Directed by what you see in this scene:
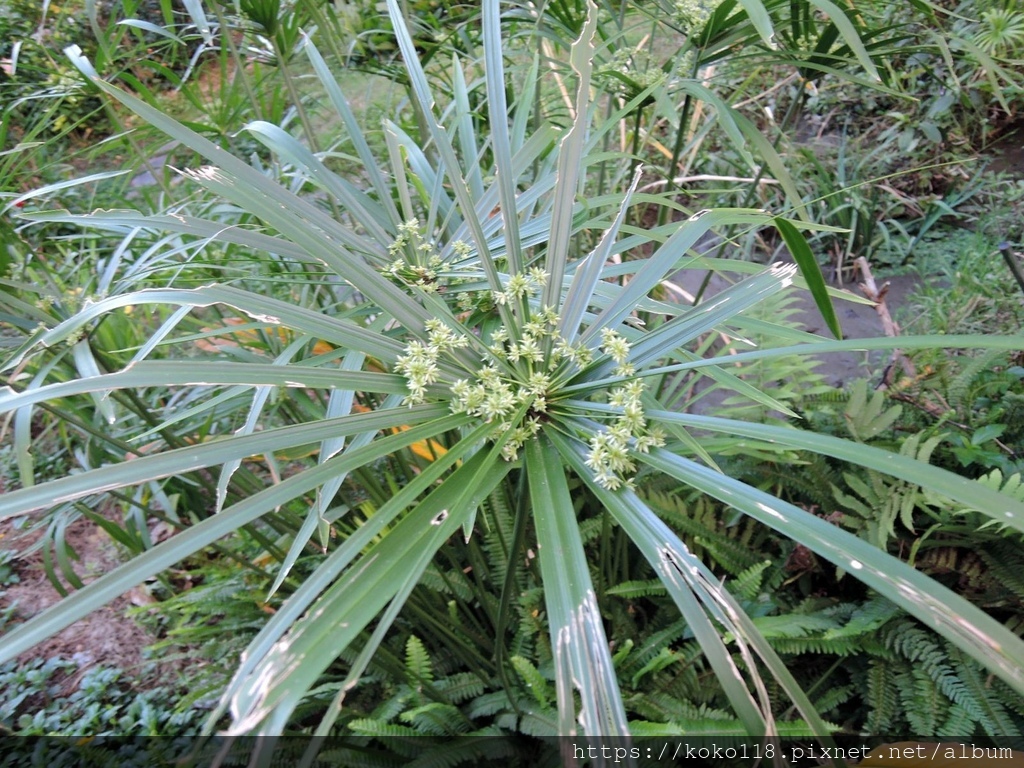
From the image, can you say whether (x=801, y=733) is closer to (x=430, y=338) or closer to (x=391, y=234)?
(x=430, y=338)

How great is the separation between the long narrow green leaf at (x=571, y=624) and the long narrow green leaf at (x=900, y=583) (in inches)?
4.8

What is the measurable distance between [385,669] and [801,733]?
2.77 ft

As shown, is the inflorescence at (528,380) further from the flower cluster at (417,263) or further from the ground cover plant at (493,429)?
the flower cluster at (417,263)

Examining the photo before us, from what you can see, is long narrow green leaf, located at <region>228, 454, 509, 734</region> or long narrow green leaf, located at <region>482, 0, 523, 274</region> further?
long narrow green leaf, located at <region>482, 0, 523, 274</region>

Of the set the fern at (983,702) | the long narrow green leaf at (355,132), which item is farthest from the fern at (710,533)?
the long narrow green leaf at (355,132)

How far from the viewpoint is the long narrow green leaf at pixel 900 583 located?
391 millimetres

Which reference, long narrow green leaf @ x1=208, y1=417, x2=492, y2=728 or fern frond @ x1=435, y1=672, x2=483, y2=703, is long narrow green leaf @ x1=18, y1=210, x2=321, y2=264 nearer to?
long narrow green leaf @ x1=208, y1=417, x2=492, y2=728

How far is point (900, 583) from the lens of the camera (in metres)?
0.44

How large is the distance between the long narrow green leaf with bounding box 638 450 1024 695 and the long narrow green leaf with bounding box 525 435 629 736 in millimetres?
122

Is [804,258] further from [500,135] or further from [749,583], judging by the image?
[749,583]

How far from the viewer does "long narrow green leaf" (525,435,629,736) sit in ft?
1.54

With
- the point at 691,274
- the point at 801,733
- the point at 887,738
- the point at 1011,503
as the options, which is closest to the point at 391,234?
the point at 1011,503

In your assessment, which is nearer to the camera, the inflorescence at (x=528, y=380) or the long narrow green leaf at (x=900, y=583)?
the long narrow green leaf at (x=900, y=583)

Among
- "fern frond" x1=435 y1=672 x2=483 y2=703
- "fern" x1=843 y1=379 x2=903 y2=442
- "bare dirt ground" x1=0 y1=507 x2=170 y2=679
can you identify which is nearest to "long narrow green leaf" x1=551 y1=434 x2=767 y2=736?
"fern frond" x1=435 y1=672 x2=483 y2=703
